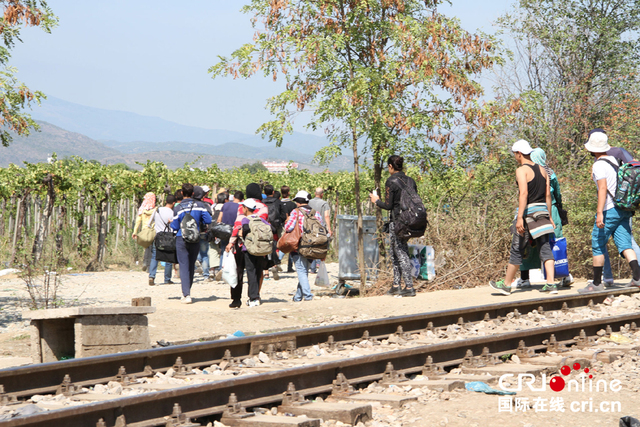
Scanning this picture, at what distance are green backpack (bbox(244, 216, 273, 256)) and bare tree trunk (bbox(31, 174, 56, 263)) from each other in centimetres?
914

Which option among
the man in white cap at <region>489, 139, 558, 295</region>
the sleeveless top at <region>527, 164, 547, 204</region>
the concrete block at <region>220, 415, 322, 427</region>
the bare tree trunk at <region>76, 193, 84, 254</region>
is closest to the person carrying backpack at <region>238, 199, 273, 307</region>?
the man in white cap at <region>489, 139, 558, 295</region>

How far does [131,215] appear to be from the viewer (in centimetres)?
2334

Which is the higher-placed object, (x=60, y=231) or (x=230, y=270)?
(x=60, y=231)

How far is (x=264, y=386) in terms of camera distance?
218 inches

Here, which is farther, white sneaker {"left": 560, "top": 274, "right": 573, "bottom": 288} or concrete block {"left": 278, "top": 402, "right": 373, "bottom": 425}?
white sneaker {"left": 560, "top": 274, "right": 573, "bottom": 288}

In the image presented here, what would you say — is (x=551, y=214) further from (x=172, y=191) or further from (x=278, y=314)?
(x=172, y=191)

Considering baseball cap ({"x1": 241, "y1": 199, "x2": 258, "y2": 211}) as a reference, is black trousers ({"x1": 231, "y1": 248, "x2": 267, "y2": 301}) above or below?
below

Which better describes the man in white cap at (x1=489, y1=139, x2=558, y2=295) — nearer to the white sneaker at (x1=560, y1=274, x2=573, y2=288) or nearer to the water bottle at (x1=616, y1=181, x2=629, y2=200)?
the water bottle at (x1=616, y1=181, x2=629, y2=200)

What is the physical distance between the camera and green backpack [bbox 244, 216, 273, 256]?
37.3 feet

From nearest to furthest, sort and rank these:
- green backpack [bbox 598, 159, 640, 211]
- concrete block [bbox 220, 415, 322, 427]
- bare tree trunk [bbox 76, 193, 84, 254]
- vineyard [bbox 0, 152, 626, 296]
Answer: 1. concrete block [bbox 220, 415, 322, 427]
2. green backpack [bbox 598, 159, 640, 211]
3. vineyard [bbox 0, 152, 626, 296]
4. bare tree trunk [bbox 76, 193, 84, 254]

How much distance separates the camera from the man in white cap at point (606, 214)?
35.5 ft

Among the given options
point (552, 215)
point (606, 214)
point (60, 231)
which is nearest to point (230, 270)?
point (552, 215)

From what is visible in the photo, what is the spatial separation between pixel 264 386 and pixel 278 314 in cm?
531

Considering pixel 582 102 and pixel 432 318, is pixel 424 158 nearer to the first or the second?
pixel 432 318
